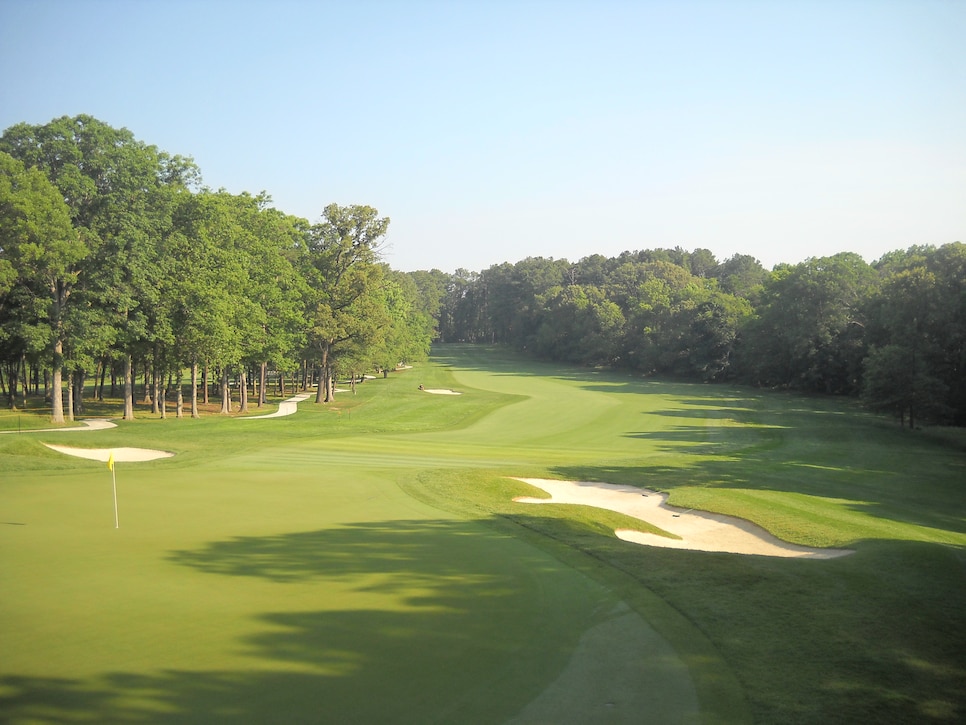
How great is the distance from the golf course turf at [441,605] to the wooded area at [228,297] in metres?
16.2

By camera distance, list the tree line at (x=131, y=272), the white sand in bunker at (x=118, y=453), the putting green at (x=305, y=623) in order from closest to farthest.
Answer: the putting green at (x=305, y=623) < the white sand in bunker at (x=118, y=453) < the tree line at (x=131, y=272)

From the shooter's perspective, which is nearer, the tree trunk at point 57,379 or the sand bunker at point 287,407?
the tree trunk at point 57,379

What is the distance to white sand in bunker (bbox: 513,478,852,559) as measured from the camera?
16.6 metres

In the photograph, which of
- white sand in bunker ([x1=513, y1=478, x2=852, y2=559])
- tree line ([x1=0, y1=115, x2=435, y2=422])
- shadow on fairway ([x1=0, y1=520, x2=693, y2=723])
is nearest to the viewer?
shadow on fairway ([x1=0, y1=520, x2=693, y2=723])

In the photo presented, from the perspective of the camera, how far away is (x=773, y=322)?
75750 millimetres

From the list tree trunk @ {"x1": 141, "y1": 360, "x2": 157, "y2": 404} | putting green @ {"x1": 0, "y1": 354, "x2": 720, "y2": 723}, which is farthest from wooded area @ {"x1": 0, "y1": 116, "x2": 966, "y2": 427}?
putting green @ {"x1": 0, "y1": 354, "x2": 720, "y2": 723}

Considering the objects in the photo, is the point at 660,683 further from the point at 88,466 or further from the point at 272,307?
the point at 272,307

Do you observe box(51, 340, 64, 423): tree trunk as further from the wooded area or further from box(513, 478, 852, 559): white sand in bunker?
box(513, 478, 852, 559): white sand in bunker

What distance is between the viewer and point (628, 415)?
52.1m

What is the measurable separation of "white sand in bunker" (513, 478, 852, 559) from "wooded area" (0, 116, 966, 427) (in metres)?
26.8

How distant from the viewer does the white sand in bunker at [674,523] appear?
653 inches

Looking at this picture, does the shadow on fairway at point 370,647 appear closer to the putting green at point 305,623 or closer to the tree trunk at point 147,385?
the putting green at point 305,623

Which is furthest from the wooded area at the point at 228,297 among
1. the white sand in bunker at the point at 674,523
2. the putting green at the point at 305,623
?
the white sand in bunker at the point at 674,523

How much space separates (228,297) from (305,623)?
123 ft
